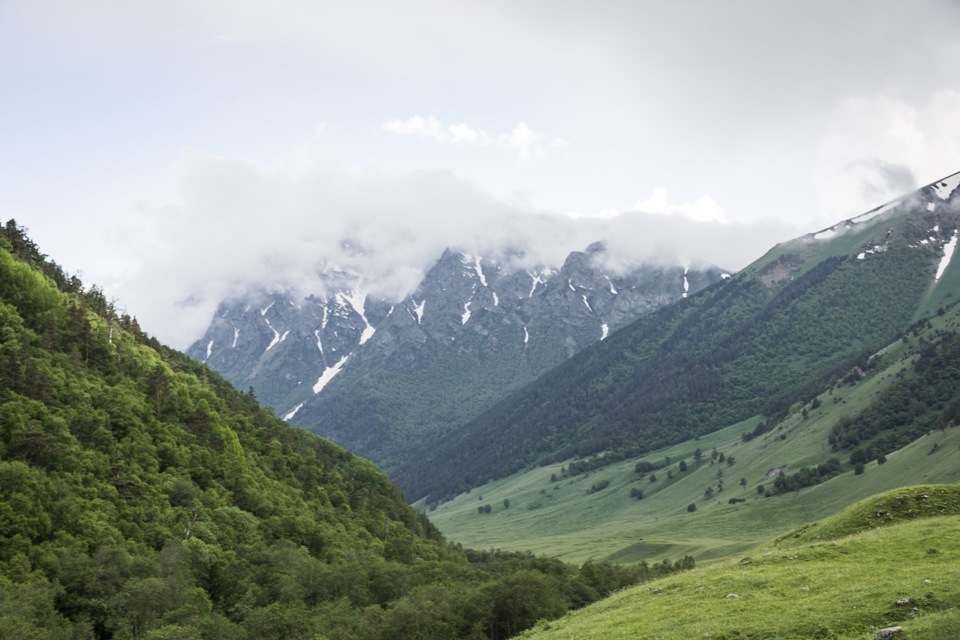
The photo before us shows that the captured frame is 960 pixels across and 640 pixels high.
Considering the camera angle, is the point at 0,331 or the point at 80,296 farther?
the point at 80,296

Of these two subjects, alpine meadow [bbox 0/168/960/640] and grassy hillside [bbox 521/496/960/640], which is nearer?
grassy hillside [bbox 521/496/960/640]

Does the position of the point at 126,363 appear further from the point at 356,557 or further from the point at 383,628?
the point at 383,628

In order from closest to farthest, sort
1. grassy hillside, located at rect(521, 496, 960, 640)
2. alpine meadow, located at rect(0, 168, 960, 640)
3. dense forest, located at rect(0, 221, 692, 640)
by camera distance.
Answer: grassy hillside, located at rect(521, 496, 960, 640)
alpine meadow, located at rect(0, 168, 960, 640)
dense forest, located at rect(0, 221, 692, 640)

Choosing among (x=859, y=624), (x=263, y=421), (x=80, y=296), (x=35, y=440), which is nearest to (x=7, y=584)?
(x=35, y=440)

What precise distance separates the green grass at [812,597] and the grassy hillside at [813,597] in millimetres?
66

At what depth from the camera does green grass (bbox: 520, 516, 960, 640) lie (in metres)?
34.6

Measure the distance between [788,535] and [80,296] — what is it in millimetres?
156058

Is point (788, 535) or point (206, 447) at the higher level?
point (206, 447)

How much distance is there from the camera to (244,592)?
93.4 metres

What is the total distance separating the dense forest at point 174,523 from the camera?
76312mm

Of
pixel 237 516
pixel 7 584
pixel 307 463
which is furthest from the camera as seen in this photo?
pixel 307 463

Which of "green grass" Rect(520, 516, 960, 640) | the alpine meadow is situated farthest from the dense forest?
"green grass" Rect(520, 516, 960, 640)

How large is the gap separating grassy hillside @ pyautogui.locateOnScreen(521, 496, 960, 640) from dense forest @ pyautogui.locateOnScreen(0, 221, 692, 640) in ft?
107

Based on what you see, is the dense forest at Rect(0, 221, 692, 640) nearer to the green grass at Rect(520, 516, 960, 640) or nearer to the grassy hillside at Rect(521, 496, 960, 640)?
the grassy hillside at Rect(521, 496, 960, 640)
